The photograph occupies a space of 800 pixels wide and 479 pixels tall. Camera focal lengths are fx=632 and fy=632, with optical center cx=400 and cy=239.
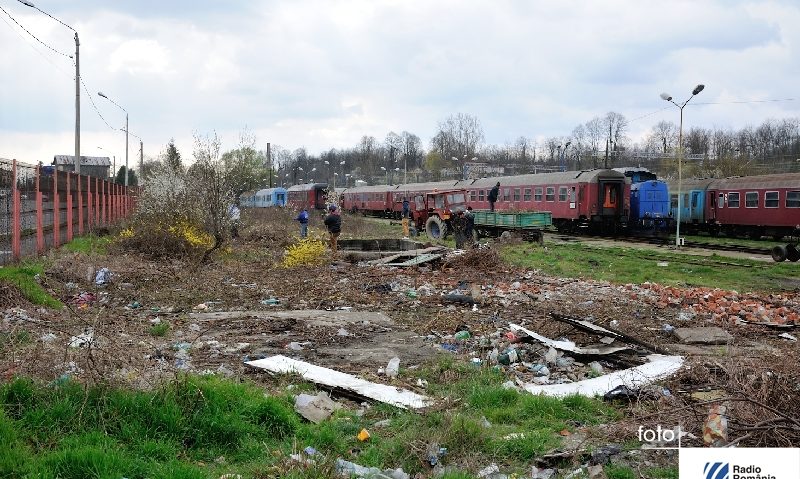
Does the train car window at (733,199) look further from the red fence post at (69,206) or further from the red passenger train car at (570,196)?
the red fence post at (69,206)

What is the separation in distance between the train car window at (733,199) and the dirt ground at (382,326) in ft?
63.1

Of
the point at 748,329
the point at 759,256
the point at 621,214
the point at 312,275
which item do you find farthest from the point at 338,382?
the point at 621,214

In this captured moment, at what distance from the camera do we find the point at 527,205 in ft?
103

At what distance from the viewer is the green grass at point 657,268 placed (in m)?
13.8

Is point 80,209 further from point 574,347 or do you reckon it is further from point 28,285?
point 574,347

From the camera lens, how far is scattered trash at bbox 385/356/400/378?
6048 millimetres

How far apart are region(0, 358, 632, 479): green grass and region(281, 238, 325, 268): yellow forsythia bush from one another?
10.1 m

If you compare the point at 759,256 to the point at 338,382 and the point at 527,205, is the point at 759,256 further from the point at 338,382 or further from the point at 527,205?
the point at 338,382

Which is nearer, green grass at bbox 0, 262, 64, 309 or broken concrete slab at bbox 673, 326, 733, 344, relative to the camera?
broken concrete slab at bbox 673, 326, 733, 344

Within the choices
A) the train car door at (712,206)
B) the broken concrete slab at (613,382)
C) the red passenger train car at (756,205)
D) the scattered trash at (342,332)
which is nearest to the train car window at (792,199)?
the red passenger train car at (756,205)

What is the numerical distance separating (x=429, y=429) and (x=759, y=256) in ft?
62.4

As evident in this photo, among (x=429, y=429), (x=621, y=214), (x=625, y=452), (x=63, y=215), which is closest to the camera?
(x=625, y=452)

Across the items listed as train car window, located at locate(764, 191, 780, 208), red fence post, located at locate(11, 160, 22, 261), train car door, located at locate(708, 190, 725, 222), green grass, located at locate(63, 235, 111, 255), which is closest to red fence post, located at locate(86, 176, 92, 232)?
green grass, located at locate(63, 235, 111, 255)

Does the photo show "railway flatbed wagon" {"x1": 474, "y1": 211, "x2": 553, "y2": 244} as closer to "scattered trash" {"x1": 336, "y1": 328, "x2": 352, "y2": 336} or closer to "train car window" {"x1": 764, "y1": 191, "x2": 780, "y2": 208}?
"train car window" {"x1": 764, "y1": 191, "x2": 780, "y2": 208}
